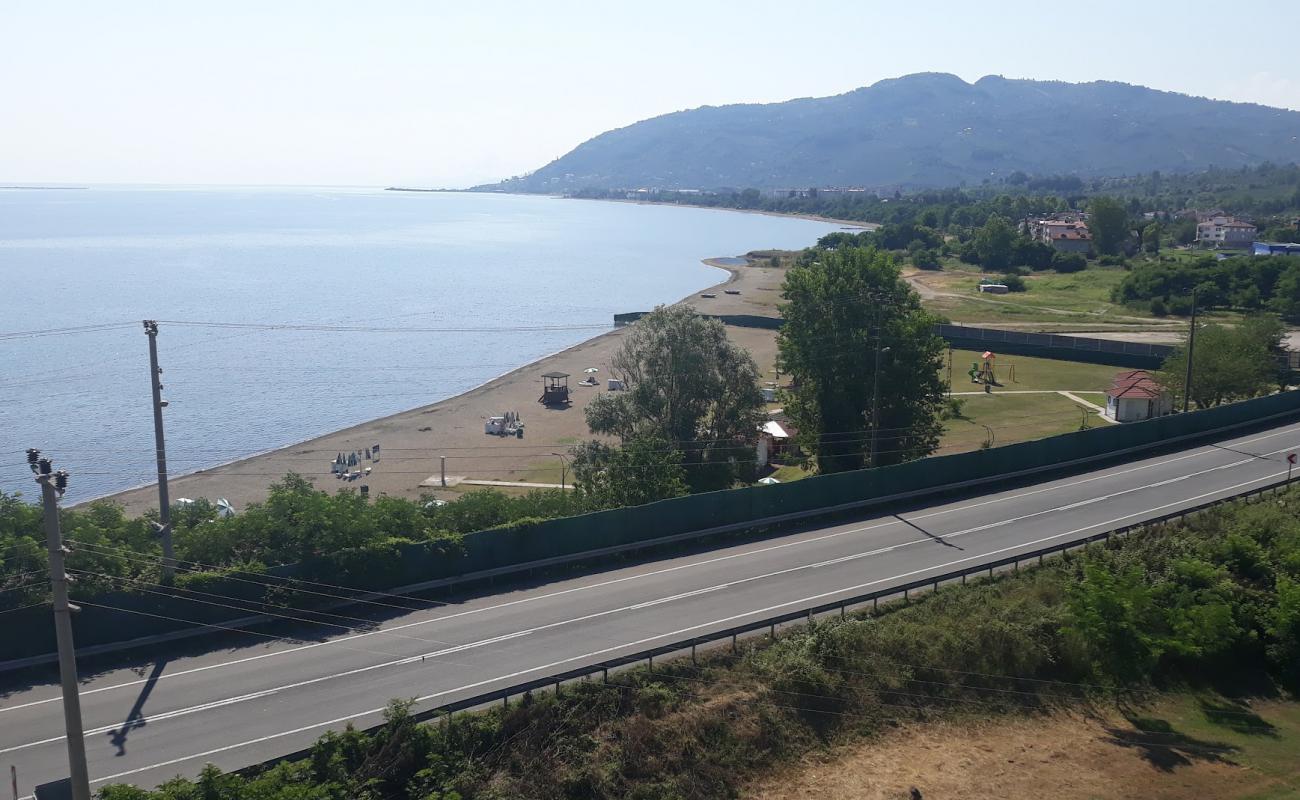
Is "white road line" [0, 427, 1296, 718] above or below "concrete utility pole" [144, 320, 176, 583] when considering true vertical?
below

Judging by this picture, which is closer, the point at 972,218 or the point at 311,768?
the point at 311,768

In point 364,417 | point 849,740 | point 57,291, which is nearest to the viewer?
point 849,740

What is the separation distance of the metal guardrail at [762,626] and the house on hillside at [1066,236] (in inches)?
4678

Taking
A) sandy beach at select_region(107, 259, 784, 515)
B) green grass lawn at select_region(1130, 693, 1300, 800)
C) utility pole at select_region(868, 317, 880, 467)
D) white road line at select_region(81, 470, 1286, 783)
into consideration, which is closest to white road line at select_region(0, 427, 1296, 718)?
white road line at select_region(81, 470, 1286, 783)

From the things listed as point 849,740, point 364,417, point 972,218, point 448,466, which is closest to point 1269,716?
point 849,740

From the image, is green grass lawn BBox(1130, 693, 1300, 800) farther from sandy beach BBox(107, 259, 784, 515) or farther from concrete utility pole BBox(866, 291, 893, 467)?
sandy beach BBox(107, 259, 784, 515)

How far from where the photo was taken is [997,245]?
130m

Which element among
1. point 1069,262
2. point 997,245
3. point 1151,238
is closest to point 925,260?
point 997,245

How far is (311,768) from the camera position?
1644 cm

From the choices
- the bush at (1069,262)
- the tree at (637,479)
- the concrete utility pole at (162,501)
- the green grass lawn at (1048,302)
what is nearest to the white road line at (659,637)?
the concrete utility pole at (162,501)

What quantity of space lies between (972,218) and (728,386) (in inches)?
6843

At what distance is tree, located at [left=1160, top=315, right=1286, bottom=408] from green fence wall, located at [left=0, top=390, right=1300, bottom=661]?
717 cm

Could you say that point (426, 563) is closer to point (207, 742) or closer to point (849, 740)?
point (207, 742)

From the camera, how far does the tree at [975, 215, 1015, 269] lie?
130m
